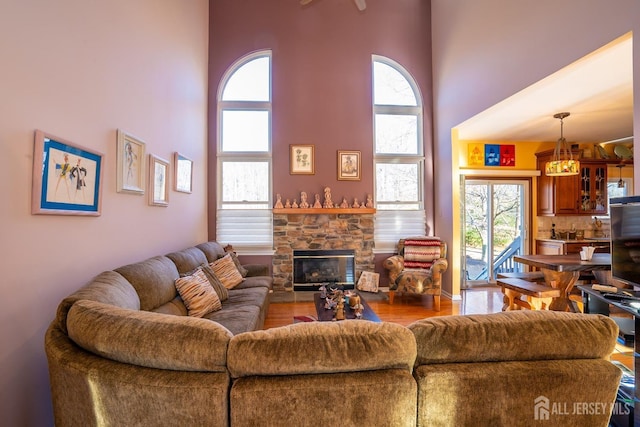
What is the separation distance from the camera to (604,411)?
1041 millimetres

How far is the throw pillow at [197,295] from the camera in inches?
97.5

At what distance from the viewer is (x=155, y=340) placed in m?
1.00

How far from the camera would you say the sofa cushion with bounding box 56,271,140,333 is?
4.02 feet

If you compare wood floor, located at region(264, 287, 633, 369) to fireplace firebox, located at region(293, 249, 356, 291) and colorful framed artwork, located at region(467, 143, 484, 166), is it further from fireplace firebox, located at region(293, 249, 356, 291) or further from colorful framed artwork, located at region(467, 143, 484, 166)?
colorful framed artwork, located at region(467, 143, 484, 166)

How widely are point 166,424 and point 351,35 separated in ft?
18.2

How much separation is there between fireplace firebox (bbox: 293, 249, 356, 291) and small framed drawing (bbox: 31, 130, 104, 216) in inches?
121

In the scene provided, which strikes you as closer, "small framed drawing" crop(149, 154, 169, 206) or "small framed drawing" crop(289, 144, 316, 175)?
"small framed drawing" crop(149, 154, 169, 206)

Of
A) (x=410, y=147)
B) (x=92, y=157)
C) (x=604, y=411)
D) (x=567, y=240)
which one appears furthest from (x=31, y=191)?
(x=567, y=240)

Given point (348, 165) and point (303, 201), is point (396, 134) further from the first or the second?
point (303, 201)

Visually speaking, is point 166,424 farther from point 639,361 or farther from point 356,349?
point 639,361

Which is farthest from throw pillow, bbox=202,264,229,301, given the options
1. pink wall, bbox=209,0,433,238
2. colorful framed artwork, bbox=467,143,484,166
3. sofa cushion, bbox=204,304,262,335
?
colorful framed artwork, bbox=467,143,484,166

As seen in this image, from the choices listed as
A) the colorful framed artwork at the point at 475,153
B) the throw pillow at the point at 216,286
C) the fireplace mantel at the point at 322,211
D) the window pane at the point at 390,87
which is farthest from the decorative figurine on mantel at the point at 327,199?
the colorful framed artwork at the point at 475,153

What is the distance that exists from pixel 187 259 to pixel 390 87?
14.2ft

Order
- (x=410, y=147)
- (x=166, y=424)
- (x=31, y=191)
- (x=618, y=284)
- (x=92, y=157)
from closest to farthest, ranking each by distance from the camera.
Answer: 1. (x=166, y=424)
2. (x=31, y=191)
3. (x=92, y=157)
4. (x=618, y=284)
5. (x=410, y=147)
